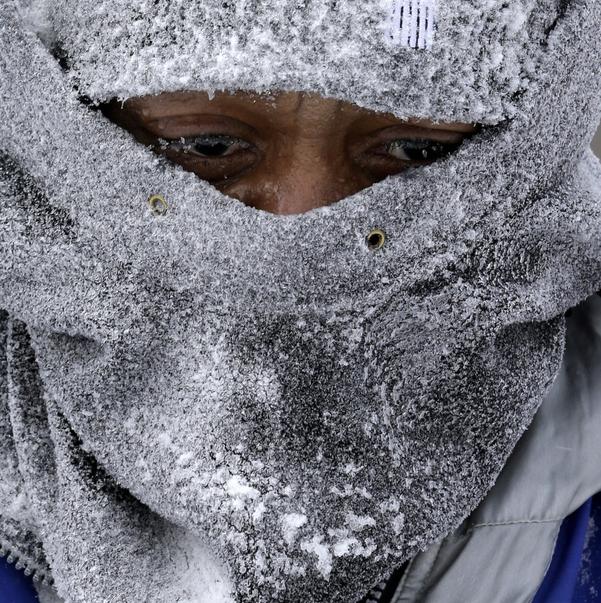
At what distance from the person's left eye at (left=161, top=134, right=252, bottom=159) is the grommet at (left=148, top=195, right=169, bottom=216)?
0.08m

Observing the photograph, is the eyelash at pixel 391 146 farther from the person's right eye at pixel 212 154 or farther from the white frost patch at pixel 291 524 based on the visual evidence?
the white frost patch at pixel 291 524

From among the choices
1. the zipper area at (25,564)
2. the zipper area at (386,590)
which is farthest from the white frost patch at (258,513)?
the zipper area at (25,564)

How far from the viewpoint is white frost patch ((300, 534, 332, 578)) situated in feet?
3.71

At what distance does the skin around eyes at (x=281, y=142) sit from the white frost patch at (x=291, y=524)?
15.4 inches

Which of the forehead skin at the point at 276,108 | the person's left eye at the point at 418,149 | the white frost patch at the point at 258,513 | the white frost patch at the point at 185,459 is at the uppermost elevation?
the forehead skin at the point at 276,108

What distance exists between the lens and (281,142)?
116cm

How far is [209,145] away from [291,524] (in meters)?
0.50

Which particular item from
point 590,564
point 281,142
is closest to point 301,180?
point 281,142

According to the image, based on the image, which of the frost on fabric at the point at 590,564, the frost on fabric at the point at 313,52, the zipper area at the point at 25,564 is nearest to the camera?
the frost on fabric at the point at 313,52

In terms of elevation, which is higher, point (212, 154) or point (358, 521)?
point (212, 154)

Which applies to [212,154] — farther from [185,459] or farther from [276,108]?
[185,459]

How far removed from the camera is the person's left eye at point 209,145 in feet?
3.84

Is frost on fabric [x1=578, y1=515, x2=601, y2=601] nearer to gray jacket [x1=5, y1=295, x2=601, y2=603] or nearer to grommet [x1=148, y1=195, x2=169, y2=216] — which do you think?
gray jacket [x1=5, y1=295, x2=601, y2=603]

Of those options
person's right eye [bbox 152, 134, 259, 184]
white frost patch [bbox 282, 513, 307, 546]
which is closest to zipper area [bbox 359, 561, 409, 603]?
white frost patch [bbox 282, 513, 307, 546]
